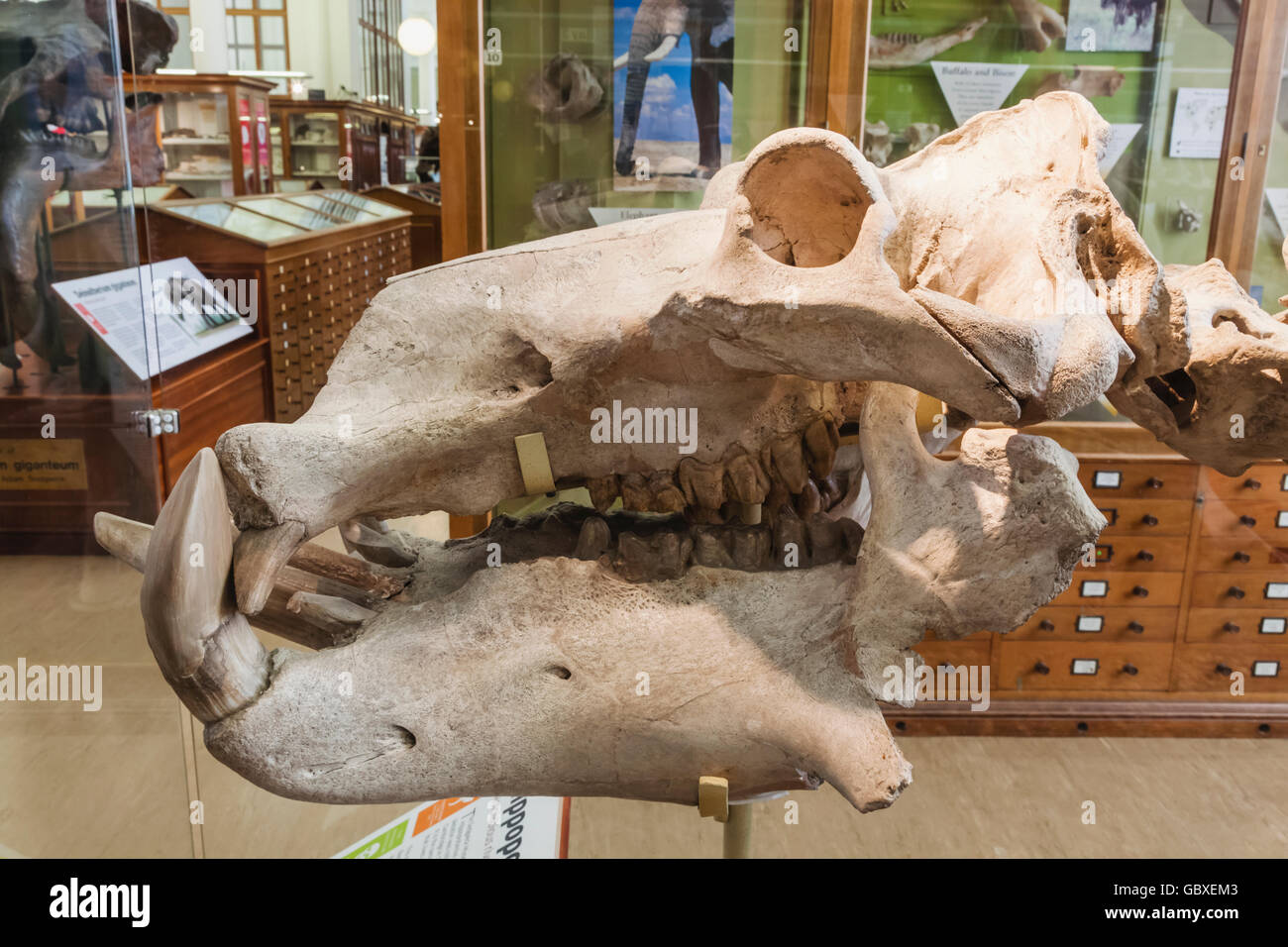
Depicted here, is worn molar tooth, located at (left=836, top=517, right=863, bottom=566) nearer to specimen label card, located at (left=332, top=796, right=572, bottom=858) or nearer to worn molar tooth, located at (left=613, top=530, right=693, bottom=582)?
worn molar tooth, located at (left=613, top=530, right=693, bottom=582)

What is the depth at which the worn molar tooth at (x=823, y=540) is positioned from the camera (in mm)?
1538

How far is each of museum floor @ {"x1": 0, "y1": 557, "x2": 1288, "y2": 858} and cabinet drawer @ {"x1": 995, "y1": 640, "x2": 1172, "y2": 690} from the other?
0.72 ft

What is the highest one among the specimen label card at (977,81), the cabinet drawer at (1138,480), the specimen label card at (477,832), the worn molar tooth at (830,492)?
the specimen label card at (977,81)

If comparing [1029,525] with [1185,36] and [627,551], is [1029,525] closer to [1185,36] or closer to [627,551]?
[627,551]

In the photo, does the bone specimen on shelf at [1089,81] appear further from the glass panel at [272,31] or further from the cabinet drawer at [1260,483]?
the glass panel at [272,31]

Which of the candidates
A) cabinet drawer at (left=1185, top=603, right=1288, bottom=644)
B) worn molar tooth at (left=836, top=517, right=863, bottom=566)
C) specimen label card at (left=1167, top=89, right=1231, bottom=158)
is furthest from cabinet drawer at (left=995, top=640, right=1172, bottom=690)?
worn molar tooth at (left=836, top=517, right=863, bottom=566)

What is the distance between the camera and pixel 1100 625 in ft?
11.7

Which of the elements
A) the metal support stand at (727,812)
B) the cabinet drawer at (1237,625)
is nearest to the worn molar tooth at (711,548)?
the metal support stand at (727,812)

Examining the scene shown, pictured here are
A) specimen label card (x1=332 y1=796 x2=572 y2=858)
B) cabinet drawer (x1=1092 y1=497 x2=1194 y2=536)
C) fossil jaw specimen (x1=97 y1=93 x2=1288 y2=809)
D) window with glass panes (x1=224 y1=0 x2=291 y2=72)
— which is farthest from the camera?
cabinet drawer (x1=1092 y1=497 x2=1194 y2=536)

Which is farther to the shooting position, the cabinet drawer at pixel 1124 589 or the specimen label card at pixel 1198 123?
the cabinet drawer at pixel 1124 589

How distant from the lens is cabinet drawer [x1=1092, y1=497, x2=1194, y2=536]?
135 inches

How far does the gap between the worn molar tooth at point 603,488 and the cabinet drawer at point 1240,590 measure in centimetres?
282

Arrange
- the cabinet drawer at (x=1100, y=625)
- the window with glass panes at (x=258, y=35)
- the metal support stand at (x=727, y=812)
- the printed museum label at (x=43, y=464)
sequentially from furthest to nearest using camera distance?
the cabinet drawer at (x=1100, y=625) → the window with glass panes at (x=258, y=35) → the printed museum label at (x=43, y=464) → the metal support stand at (x=727, y=812)

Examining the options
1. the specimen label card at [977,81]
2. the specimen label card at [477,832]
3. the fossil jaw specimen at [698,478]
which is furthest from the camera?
the specimen label card at [977,81]
